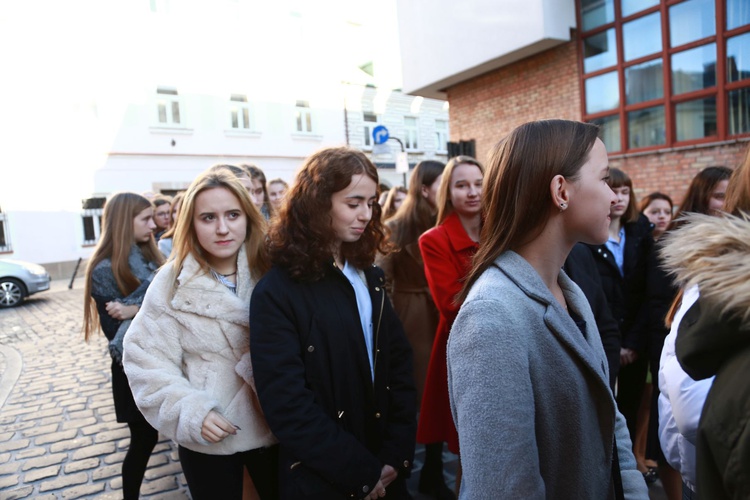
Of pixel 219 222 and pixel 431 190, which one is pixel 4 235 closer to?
pixel 431 190

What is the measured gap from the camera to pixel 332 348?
211cm

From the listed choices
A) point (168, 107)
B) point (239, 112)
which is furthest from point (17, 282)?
point (239, 112)

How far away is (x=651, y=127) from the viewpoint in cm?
1052

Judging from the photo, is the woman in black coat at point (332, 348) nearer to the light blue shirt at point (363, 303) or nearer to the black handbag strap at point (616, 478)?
the light blue shirt at point (363, 303)

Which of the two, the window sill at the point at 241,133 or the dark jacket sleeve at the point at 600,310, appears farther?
the window sill at the point at 241,133

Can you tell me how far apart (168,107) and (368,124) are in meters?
9.69

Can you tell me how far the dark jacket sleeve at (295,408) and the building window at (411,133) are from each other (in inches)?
1027

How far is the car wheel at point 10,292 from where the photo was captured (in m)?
13.0

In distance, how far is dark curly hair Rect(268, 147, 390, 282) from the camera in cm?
217

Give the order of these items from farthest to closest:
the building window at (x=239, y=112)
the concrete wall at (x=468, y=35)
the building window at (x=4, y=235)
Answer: the building window at (x=239, y=112) → the building window at (x=4, y=235) → the concrete wall at (x=468, y=35)

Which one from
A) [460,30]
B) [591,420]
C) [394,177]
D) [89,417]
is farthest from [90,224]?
[591,420]

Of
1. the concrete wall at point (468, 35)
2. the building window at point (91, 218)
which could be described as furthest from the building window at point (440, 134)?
the building window at point (91, 218)

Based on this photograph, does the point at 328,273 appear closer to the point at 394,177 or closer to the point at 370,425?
the point at 370,425

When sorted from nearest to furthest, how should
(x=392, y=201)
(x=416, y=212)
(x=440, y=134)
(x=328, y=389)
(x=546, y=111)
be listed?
(x=328, y=389)
(x=416, y=212)
(x=392, y=201)
(x=546, y=111)
(x=440, y=134)
